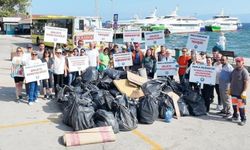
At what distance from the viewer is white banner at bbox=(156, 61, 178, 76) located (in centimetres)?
1018

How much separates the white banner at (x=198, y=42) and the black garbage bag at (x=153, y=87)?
1721 mm

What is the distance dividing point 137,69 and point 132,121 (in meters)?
3.58

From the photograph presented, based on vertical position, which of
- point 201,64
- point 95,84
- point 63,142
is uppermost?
point 201,64

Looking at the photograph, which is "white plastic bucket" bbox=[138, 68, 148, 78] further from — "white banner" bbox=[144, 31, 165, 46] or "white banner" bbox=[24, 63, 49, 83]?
"white banner" bbox=[24, 63, 49, 83]

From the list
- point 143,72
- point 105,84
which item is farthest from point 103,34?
point 105,84

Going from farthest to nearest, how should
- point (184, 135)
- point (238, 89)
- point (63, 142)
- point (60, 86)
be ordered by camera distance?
point (60, 86) → point (238, 89) → point (184, 135) → point (63, 142)

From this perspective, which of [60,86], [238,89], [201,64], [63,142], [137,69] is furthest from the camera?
[137,69]

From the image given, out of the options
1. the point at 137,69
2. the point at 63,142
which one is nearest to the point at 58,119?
the point at 63,142

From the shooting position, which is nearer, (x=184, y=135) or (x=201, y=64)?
(x=184, y=135)

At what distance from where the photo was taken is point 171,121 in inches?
330

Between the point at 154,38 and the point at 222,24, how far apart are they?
94932mm

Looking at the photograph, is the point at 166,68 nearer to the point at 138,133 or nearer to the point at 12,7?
the point at 138,133

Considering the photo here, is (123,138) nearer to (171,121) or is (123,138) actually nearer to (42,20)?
(171,121)

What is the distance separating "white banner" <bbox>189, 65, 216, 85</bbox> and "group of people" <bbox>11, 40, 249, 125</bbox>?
7.2 inches
